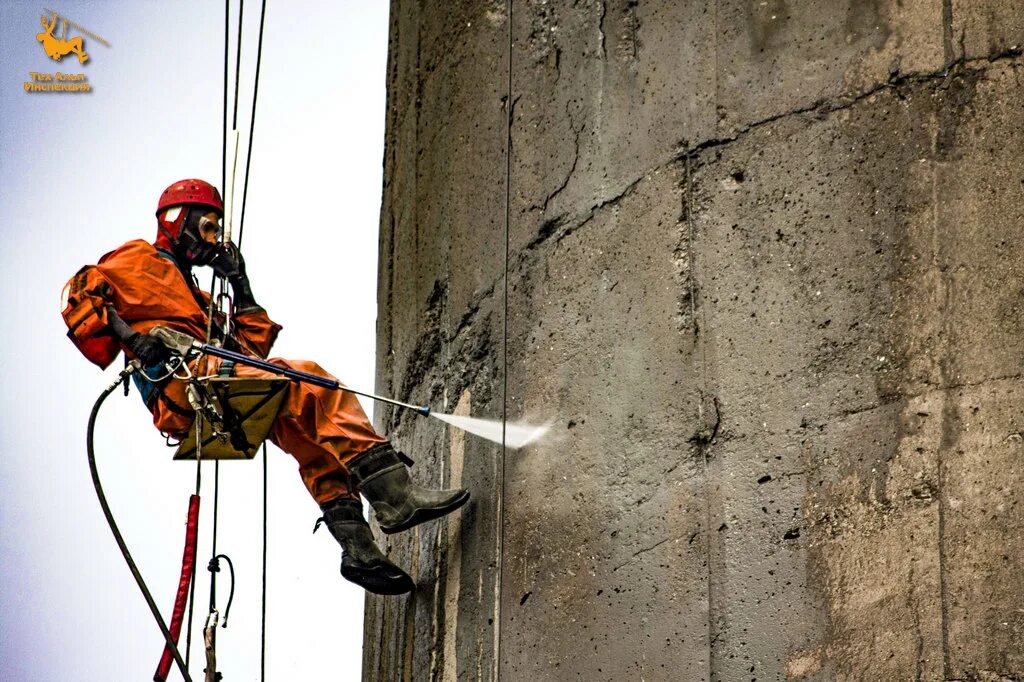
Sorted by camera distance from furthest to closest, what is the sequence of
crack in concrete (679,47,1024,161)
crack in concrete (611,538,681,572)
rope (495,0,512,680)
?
rope (495,0,512,680), crack in concrete (611,538,681,572), crack in concrete (679,47,1024,161)

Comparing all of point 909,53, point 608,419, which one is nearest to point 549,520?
point 608,419

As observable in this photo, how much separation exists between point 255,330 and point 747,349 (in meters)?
2.59

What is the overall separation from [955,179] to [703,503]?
3.93 ft

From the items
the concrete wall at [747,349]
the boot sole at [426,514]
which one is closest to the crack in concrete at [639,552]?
the concrete wall at [747,349]

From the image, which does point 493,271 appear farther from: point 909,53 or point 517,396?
point 909,53

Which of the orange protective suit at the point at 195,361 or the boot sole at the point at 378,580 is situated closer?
the orange protective suit at the point at 195,361

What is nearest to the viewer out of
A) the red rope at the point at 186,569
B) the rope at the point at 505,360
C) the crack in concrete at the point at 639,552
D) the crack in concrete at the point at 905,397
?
the crack in concrete at the point at 905,397

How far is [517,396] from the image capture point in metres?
6.30

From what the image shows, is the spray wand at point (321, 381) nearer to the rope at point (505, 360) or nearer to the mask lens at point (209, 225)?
the rope at point (505, 360)

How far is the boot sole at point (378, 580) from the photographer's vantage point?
267 inches

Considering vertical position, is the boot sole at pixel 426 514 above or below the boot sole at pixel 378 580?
above

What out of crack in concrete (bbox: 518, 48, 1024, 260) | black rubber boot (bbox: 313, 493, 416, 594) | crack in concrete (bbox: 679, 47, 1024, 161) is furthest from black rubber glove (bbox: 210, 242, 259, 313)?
crack in concrete (bbox: 679, 47, 1024, 161)

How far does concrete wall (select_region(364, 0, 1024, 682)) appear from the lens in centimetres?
494

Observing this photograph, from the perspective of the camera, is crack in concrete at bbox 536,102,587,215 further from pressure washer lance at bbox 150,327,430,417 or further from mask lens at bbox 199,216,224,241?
mask lens at bbox 199,216,224,241
